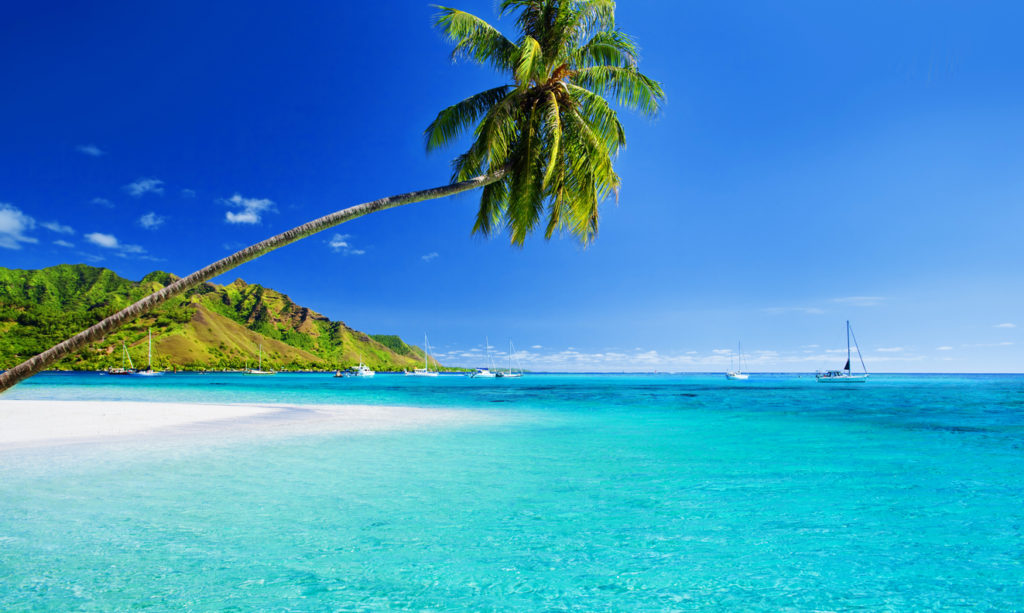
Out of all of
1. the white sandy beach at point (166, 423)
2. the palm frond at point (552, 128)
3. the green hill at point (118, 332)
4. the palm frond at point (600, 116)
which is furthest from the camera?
the green hill at point (118, 332)

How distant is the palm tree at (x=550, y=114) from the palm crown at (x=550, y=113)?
2 centimetres

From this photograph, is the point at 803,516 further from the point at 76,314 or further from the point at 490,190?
the point at 76,314

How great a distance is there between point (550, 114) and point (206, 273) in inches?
248

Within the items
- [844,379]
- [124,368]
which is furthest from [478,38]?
[124,368]

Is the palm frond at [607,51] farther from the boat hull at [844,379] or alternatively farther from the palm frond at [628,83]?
the boat hull at [844,379]

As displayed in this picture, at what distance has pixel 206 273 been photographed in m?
5.48

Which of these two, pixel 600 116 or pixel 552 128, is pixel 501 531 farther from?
pixel 600 116

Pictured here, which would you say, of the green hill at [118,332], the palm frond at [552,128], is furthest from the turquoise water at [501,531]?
the green hill at [118,332]

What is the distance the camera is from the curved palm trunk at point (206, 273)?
160 inches

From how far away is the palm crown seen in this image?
32.5ft

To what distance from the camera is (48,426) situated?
49.8ft

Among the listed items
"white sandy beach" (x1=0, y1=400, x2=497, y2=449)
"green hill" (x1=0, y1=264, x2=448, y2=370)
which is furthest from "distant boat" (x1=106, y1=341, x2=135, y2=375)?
"white sandy beach" (x1=0, y1=400, x2=497, y2=449)

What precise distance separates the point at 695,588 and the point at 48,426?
724 inches

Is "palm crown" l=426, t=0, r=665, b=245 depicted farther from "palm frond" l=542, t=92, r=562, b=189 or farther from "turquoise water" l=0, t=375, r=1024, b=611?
"turquoise water" l=0, t=375, r=1024, b=611
